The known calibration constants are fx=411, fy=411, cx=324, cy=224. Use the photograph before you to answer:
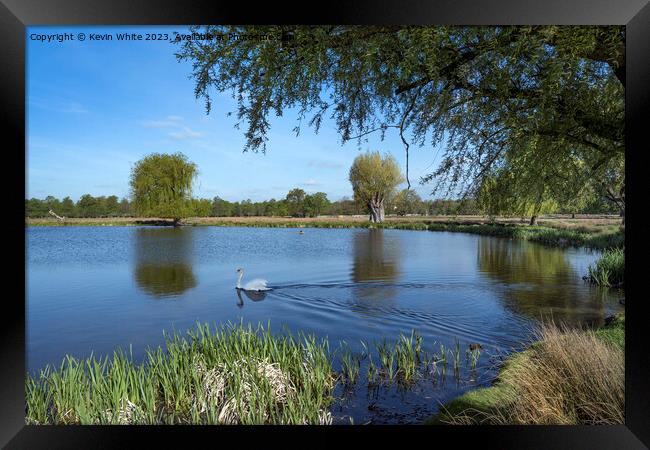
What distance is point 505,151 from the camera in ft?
12.6

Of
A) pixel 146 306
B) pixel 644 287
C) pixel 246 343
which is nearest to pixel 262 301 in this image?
pixel 146 306

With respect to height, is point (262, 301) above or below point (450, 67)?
below

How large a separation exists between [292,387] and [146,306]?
704 centimetres

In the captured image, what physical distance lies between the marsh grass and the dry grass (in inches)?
49.5

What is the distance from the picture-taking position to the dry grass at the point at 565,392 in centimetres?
307

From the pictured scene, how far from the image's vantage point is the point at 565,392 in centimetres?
333

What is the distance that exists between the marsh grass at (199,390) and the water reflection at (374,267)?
5.07 meters

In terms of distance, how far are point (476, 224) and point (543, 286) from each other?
32.7 ft

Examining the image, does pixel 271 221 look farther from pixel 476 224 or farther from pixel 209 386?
pixel 209 386

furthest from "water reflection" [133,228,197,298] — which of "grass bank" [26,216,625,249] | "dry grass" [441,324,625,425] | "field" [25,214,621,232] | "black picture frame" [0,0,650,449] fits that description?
"dry grass" [441,324,625,425]

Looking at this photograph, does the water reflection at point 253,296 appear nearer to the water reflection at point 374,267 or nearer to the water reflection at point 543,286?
the water reflection at point 374,267

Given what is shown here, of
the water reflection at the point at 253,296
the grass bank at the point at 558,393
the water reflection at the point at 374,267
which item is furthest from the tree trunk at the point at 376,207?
the grass bank at the point at 558,393

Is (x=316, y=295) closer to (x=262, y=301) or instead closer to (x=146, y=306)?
(x=262, y=301)
